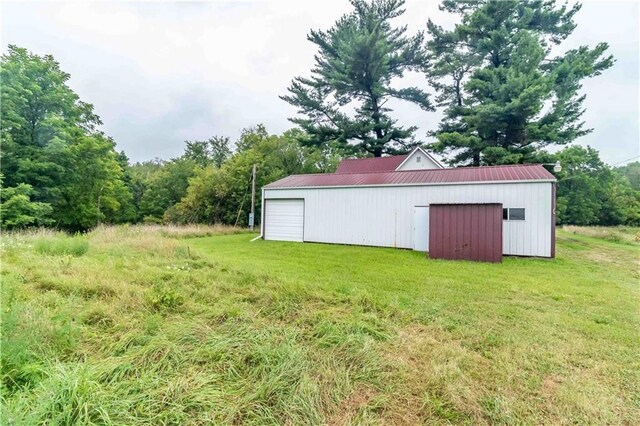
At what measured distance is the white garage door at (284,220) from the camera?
1262 centimetres

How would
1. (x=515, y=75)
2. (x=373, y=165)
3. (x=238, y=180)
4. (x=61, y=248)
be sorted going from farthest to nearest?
(x=238, y=180) → (x=373, y=165) → (x=515, y=75) → (x=61, y=248)

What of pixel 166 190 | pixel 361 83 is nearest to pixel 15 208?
pixel 166 190

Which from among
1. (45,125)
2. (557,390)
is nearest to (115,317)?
(557,390)

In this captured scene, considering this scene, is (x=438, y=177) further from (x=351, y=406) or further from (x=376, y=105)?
(x=376, y=105)

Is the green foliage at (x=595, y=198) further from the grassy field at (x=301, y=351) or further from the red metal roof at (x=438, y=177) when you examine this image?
the grassy field at (x=301, y=351)

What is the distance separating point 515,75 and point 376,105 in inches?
319

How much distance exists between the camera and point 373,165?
1819 cm

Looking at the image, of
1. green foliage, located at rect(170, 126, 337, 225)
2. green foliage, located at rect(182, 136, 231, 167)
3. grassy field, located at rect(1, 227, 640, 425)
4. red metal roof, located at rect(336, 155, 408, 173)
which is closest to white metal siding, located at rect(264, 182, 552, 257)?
grassy field, located at rect(1, 227, 640, 425)

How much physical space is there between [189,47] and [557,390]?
1205 cm

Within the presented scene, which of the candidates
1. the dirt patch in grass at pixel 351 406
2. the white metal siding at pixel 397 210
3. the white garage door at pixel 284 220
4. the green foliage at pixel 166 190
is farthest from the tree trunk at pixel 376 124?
the dirt patch in grass at pixel 351 406

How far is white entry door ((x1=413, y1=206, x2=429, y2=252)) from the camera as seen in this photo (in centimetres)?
980

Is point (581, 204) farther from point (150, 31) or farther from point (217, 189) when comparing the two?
A: point (150, 31)

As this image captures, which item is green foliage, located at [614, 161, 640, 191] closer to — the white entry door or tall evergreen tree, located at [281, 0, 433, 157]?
tall evergreen tree, located at [281, 0, 433, 157]

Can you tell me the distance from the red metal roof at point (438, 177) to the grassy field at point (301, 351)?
4907 mm
